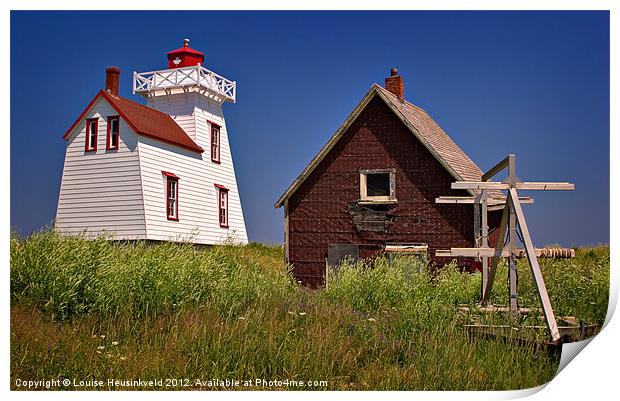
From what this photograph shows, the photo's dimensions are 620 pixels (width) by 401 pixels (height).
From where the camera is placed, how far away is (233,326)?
7.45 meters

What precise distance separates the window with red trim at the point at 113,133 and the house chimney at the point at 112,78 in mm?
527

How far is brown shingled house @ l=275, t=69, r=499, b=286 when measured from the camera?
11.8 meters

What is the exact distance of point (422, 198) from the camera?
11.9 metres

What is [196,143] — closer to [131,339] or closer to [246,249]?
[246,249]

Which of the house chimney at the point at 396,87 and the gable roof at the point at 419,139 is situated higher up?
the house chimney at the point at 396,87

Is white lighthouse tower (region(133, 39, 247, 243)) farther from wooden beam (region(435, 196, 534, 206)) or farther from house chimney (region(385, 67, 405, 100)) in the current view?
house chimney (region(385, 67, 405, 100))

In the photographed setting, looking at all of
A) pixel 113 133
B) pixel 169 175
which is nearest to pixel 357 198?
pixel 169 175

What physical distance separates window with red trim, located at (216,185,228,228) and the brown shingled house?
2.95m

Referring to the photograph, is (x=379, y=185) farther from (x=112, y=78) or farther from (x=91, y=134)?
(x=112, y=78)

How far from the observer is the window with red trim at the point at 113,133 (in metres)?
9.34

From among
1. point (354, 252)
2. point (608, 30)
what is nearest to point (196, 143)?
point (354, 252)

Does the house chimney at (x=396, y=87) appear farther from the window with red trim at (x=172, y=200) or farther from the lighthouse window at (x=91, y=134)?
the lighthouse window at (x=91, y=134)

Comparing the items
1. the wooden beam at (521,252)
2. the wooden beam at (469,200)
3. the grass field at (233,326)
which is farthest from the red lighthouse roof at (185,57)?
the wooden beam at (521,252)

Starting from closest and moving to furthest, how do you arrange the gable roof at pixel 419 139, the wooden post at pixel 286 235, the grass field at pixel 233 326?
the grass field at pixel 233 326 < the gable roof at pixel 419 139 < the wooden post at pixel 286 235
